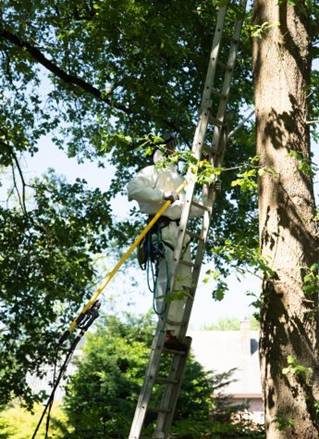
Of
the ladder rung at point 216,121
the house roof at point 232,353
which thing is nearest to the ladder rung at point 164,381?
the ladder rung at point 216,121

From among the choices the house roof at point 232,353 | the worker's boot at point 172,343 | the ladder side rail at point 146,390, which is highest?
the house roof at point 232,353

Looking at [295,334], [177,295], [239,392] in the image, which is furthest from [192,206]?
[239,392]

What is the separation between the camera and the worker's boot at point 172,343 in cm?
446

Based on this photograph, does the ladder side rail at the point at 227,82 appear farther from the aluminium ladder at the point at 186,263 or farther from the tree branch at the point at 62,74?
the tree branch at the point at 62,74

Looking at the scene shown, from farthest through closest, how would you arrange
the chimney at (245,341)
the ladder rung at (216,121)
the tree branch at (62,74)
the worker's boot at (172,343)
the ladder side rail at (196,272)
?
1. the chimney at (245,341)
2. the tree branch at (62,74)
3. the ladder rung at (216,121)
4. the ladder side rail at (196,272)
5. the worker's boot at (172,343)

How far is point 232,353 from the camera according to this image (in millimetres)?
32719

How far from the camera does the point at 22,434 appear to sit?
1098 cm

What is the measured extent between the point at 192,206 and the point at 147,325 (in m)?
9.11

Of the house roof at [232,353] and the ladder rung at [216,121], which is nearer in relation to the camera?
the ladder rung at [216,121]

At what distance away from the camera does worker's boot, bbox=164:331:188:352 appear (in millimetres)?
4455

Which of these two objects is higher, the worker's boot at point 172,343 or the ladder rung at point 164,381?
the worker's boot at point 172,343

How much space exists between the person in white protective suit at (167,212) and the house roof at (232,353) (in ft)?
80.2

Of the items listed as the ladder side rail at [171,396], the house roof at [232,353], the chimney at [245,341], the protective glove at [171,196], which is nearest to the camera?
the ladder side rail at [171,396]

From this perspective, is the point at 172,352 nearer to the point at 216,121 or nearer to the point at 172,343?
the point at 172,343
